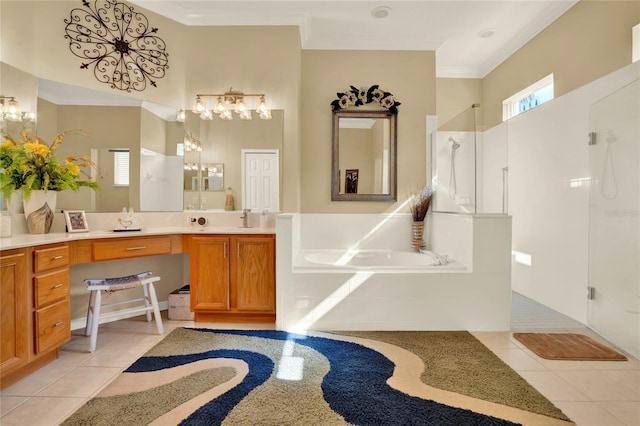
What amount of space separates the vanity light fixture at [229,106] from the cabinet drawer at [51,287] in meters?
1.88

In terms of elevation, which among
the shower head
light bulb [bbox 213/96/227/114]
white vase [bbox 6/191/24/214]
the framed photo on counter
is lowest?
the framed photo on counter

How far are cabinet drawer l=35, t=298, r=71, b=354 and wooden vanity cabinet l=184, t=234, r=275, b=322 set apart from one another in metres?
0.90

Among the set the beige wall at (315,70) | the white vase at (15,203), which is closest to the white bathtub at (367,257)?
the beige wall at (315,70)

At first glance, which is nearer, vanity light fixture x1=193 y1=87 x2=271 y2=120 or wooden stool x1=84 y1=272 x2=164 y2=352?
wooden stool x1=84 y1=272 x2=164 y2=352

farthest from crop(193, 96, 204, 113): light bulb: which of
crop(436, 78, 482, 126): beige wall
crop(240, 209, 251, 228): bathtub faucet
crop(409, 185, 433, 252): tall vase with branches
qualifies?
crop(436, 78, 482, 126): beige wall

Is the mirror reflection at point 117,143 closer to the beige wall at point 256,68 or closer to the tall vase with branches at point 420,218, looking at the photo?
the beige wall at point 256,68

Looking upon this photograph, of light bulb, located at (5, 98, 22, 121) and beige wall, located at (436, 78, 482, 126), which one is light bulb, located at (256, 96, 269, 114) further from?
beige wall, located at (436, 78, 482, 126)

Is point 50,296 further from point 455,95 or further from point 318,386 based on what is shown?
point 455,95

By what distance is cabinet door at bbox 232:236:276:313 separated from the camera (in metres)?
2.76

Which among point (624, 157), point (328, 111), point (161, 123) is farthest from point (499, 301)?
point (161, 123)

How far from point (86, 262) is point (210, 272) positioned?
899 millimetres

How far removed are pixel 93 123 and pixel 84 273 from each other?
134 centimetres

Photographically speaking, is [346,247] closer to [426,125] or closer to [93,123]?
[426,125]

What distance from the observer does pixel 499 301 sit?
2637mm
